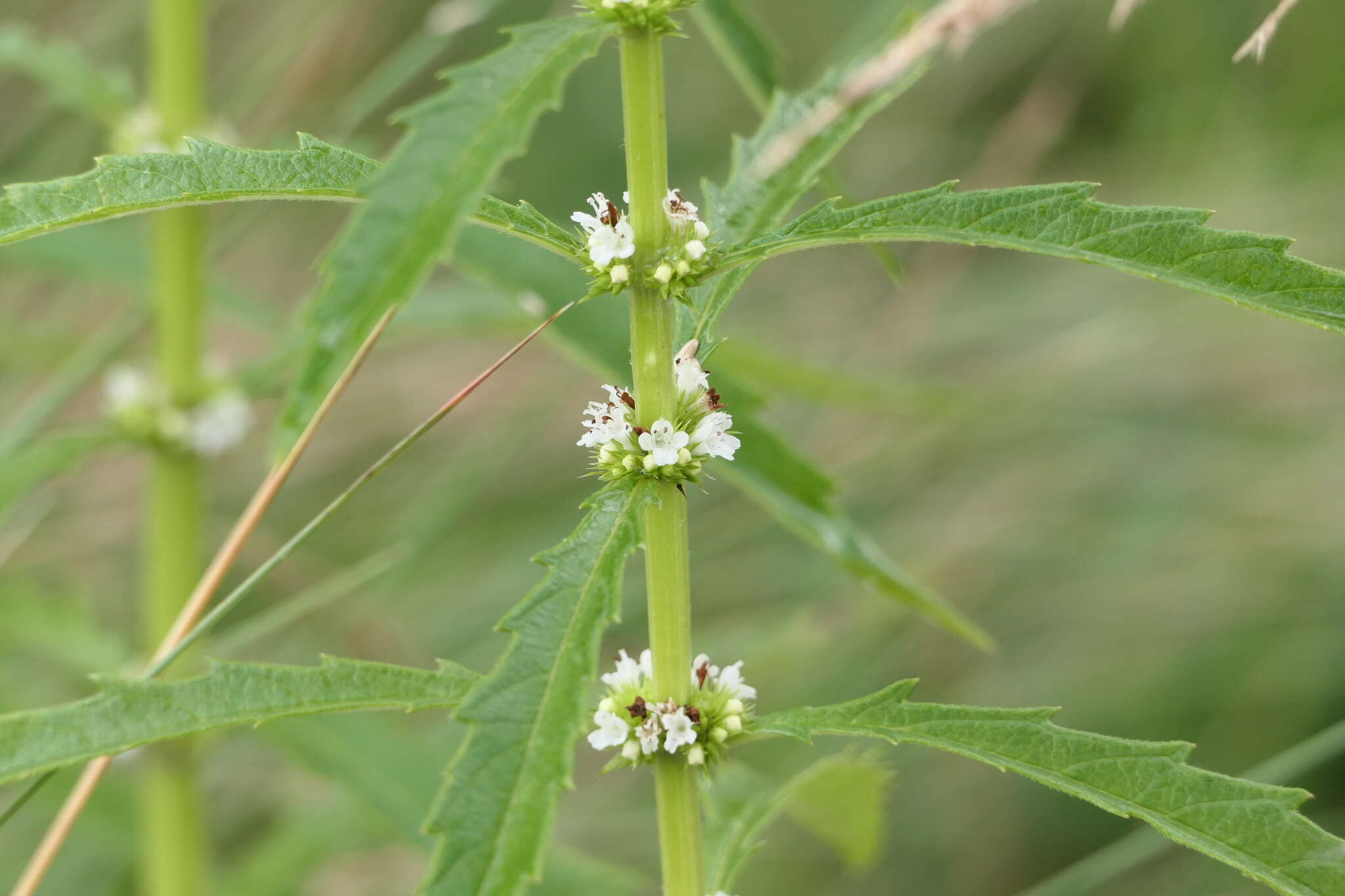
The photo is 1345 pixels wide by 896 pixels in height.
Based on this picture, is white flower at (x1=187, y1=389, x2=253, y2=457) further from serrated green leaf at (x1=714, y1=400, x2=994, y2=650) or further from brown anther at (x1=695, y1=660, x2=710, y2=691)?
brown anther at (x1=695, y1=660, x2=710, y2=691)

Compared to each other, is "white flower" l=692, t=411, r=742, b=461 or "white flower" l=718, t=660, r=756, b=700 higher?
"white flower" l=692, t=411, r=742, b=461

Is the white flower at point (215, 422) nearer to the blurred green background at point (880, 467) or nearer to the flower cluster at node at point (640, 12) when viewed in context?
the blurred green background at point (880, 467)

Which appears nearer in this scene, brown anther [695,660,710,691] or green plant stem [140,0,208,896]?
brown anther [695,660,710,691]

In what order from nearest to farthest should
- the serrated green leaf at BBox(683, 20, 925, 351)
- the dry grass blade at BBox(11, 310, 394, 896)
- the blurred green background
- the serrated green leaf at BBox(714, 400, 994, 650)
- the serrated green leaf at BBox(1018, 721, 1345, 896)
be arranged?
the serrated green leaf at BBox(683, 20, 925, 351) < the dry grass blade at BBox(11, 310, 394, 896) < the serrated green leaf at BBox(714, 400, 994, 650) < the serrated green leaf at BBox(1018, 721, 1345, 896) < the blurred green background

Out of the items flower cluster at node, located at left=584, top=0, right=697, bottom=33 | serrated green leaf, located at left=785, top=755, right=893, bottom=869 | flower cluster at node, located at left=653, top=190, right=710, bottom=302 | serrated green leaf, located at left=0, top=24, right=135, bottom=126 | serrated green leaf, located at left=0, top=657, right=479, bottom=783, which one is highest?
serrated green leaf, located at left=0, top=24, right=135, bottom=126

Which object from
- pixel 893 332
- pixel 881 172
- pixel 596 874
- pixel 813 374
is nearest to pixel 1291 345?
pixel 893 332

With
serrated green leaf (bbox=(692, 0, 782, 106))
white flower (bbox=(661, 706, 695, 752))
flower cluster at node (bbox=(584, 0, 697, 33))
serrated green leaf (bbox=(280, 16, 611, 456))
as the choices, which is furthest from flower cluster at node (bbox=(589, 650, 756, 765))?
serrated green leaf (bbox=(692, 0, 782, 106))

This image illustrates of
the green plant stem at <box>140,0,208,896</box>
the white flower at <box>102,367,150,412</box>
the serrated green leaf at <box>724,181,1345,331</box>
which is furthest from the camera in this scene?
the white flower at <box>102,367,150,412</box>
